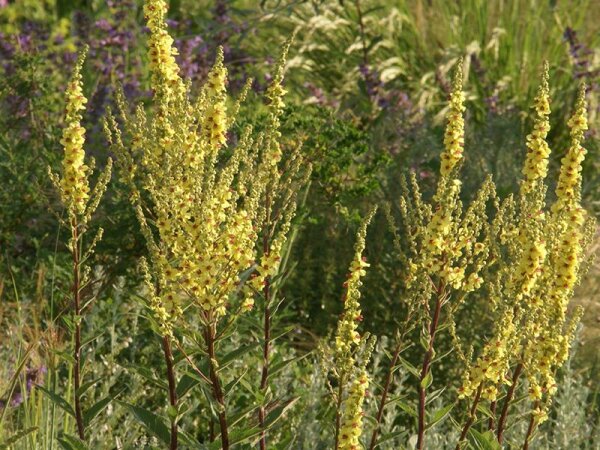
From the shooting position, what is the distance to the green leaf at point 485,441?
298cm

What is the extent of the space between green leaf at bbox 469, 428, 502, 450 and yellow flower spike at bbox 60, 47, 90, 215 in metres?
1.20

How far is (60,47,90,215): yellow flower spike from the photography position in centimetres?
285

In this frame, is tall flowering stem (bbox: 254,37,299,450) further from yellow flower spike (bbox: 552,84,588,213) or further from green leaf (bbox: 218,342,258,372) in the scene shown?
yellow flower spike (bbox: 552,84,588,213)

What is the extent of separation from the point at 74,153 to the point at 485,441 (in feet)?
4.30

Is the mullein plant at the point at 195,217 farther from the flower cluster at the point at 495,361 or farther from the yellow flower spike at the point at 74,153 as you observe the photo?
the flower cluster at the point at 495,361

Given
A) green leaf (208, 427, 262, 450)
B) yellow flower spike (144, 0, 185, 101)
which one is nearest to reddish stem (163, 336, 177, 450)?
green leaf (208, 427, 262, 450)

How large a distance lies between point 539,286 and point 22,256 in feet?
11.4

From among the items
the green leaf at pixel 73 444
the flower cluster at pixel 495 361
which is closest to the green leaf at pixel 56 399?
the green leaf at pixel 73 444

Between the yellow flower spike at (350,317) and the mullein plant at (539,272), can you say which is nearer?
the yellow flower spike at (350,317)

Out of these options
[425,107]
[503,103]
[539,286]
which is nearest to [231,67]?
[425,107]

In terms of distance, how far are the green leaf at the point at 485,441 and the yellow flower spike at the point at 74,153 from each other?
47.3 inches

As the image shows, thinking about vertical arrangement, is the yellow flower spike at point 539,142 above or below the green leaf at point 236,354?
above

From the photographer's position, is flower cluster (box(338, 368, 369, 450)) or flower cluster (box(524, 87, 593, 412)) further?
flower cluster (box(524, 87, 593, 412))

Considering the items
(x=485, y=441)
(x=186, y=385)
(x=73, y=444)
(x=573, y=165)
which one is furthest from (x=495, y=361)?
(x=73, y=444)
